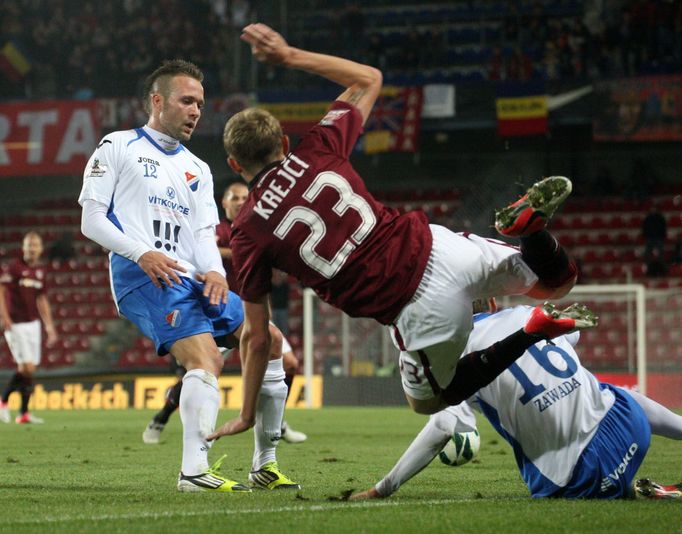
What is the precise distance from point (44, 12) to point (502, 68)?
456 inches

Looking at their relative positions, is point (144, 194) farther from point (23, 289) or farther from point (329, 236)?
point (23, 289)

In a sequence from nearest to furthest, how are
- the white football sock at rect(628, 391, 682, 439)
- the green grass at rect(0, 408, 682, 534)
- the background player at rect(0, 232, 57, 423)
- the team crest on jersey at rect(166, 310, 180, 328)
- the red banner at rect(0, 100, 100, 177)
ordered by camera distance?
the green grass at rect(0, 408, 682, 534), the white football sock at rect(628, 391, 682, 439), the team crest on jersey at rect(166, 310, 180, 328), the background player at rect(0, 232, 57, 423), the red banner at rect(0, 100, 100, 177)

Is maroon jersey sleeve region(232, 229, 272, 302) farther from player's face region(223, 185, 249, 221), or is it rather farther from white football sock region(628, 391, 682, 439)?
player's face region(223, 185, 249, 221)

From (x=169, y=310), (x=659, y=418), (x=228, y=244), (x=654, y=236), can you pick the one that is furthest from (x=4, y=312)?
(x=654, y=236)

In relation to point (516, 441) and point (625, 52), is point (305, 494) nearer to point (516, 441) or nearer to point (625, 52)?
point (516, 441)

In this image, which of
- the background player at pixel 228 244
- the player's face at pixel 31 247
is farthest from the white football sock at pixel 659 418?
the player's face at pixel 31 247

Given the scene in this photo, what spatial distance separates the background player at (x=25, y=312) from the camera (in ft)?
47.7

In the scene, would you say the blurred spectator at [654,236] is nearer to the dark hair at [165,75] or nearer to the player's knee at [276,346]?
the player's knee at [276,346]

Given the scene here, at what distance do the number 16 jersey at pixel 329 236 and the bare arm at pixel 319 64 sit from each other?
0.66ft

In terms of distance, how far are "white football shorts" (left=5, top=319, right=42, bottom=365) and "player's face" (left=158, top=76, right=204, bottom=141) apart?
9.32 meters

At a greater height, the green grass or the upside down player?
the upside down player

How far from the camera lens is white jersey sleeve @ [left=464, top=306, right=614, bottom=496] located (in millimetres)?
4914

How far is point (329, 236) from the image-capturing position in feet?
15.4

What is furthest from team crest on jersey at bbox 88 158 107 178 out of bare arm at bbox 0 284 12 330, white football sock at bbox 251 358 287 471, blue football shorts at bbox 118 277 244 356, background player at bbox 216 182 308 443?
bare arm at bbox 0 284 12 330
